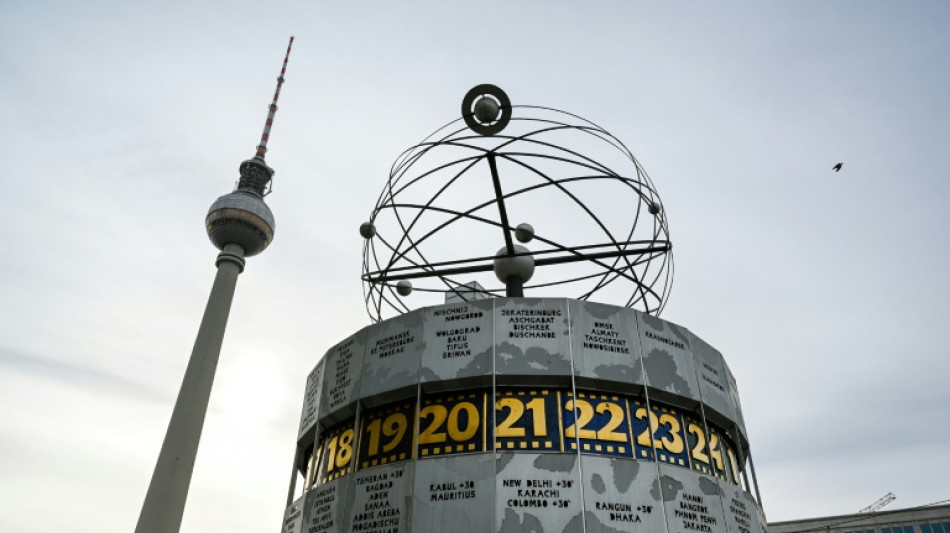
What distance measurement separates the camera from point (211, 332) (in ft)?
259

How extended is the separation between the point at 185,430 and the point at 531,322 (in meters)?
71.0

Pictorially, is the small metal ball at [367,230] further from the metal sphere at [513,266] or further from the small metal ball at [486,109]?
the small metal ball at [486,109]

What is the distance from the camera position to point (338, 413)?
50.2 feet

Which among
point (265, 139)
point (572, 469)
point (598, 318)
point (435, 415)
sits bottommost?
point (572, 469)

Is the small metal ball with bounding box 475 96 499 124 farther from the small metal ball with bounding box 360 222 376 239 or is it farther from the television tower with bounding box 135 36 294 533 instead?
the television tower with bounding box 135 36 294 533

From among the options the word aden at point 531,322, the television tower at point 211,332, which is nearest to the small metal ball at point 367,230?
the word aden at point 531,322

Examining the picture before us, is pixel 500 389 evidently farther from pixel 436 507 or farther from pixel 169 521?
pixel 169 521

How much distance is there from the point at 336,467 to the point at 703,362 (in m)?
9.25

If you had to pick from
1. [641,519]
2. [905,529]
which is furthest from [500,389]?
[905,529]

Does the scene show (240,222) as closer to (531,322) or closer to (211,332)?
(211,332)

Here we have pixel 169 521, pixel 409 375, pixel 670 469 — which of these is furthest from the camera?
pixel 169 521

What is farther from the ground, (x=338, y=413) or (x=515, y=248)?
(x=515, y=248)

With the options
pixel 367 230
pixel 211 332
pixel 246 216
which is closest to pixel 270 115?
pixel 246 216

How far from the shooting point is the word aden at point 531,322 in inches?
559
